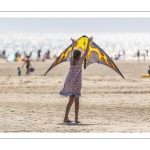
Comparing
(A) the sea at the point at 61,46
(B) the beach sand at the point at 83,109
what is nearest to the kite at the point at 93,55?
(B) the beach sand at the point at 83,109

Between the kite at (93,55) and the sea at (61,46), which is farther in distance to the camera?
the sea at (61,46)

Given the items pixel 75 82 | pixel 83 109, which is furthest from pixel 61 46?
pixel 75 82

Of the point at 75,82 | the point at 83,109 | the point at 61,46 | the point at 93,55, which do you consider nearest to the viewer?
the point at 75,82

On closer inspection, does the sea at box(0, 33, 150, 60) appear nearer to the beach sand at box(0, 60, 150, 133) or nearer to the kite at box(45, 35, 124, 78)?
the beach sand at box(0, 60, 150, 133)

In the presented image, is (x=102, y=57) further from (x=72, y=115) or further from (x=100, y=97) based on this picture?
(x=100, y=97)

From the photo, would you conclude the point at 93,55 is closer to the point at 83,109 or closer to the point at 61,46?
the point at 83,109

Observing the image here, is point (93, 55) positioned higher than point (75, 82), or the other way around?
point (93, 55)

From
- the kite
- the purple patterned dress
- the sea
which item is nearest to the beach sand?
the purple patterned dress

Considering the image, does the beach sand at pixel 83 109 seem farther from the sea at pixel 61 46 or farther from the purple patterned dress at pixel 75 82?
the sea at pixel 61 46

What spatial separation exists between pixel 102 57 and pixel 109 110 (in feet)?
4.56

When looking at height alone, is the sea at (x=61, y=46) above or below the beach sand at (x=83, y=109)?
above

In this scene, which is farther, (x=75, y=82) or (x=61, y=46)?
(x=61, y=46)
